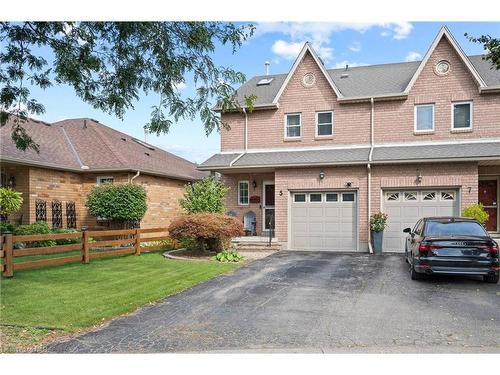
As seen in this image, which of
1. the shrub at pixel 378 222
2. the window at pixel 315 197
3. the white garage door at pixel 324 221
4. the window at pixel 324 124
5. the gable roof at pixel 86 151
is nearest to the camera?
the shrub at pixel 378 222

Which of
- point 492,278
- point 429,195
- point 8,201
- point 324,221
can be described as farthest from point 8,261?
point 429,195

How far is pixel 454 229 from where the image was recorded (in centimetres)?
1019

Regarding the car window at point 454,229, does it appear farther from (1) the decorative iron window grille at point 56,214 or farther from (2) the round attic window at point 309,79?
(1) the decorative iron window grille at point 56,214

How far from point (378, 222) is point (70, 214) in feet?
46.4

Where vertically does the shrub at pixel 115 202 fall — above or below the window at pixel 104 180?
below

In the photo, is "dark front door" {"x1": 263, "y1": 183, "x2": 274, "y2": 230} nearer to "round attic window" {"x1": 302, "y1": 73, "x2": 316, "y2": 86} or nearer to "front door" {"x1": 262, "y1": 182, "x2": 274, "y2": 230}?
"front door" {"x1": 262, "y1": 182, "x2": 274, "y2": 230}

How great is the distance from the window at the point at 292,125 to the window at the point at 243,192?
2.96 m

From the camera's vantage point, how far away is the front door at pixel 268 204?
18953 mm

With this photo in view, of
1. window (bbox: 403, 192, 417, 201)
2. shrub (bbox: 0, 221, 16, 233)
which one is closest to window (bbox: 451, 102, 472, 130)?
window (bbox: 403, 192, 417, 201)

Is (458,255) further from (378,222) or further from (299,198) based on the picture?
(299,198)

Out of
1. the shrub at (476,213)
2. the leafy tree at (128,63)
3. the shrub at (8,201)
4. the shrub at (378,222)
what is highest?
the leafy tree at (128,63)

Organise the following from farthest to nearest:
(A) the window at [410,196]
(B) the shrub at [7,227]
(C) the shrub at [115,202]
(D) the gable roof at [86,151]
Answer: (C) the shrub at [115,202], (D) the gable roof at [86,151], (B) the shrub at [7,227], (A) the window at [410,196]

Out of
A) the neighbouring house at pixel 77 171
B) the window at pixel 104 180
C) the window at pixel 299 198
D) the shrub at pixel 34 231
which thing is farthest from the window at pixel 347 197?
the shrub at pixel 34 231

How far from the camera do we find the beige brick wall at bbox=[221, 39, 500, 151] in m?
16.8
